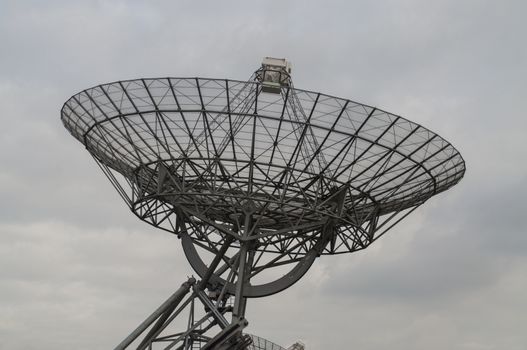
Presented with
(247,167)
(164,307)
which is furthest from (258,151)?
(164,307)

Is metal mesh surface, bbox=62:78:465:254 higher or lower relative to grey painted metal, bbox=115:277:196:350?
higher

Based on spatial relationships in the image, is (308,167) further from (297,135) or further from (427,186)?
(427,186)

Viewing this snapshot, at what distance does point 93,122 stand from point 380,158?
15420mm

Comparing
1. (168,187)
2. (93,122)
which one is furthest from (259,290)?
(93,122)

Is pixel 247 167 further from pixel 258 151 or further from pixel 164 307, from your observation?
pixel 164 307

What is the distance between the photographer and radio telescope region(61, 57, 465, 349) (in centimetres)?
3456

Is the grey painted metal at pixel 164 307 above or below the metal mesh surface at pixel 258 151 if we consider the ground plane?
below

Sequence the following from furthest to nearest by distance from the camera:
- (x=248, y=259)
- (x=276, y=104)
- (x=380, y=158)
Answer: (x=248, y=259) → (x=380, y=158) → (x=276, y=104)

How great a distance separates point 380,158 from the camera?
36906 mm

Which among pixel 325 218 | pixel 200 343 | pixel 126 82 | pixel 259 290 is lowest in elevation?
pixel 200 343

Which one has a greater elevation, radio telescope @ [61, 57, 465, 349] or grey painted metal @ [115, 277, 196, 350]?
radio telescope @ [61, 57, 465, 349]

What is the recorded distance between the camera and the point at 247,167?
3819 cm

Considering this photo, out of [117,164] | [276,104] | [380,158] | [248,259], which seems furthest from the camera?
[248,259]

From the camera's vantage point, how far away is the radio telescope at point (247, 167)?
3456 centimetres
